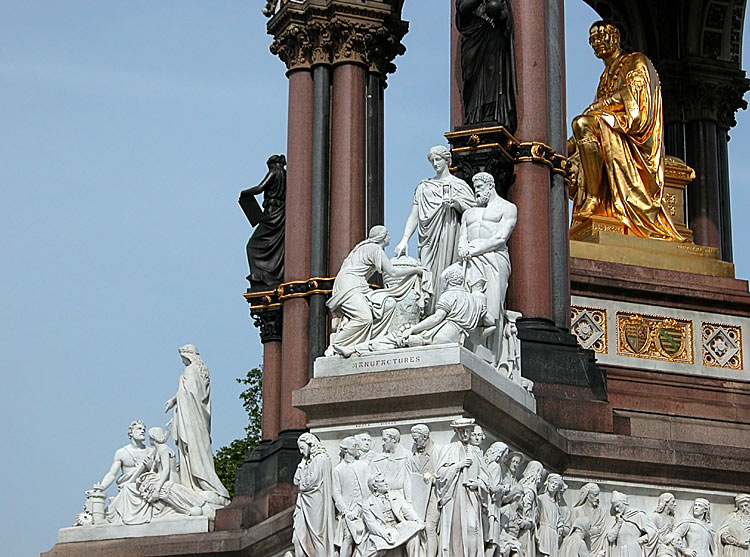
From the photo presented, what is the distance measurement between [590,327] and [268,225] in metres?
6.77

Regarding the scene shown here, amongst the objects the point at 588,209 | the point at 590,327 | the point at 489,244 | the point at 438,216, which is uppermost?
the point at 588,209

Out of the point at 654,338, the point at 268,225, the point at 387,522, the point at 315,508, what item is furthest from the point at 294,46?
the point at 387,522

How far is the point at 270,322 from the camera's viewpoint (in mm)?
29031

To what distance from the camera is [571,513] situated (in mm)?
21000

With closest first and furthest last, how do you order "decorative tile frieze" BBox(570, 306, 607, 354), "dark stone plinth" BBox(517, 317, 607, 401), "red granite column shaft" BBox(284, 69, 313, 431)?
"dark stone plinth" BBox(517, 317, 607, 401), "decorative tile frieze" BBox(570, 306, 607, 354), "red granite column shaft" BBox(284, 69, 313, 431)

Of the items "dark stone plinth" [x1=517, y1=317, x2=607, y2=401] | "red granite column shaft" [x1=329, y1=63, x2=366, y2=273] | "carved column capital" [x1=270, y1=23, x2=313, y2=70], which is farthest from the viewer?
"carved column capital" [x1=270, y1=23, x2=313, y2=70]

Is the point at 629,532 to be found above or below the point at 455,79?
below

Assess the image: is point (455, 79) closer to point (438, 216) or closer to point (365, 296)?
point (438, 216)

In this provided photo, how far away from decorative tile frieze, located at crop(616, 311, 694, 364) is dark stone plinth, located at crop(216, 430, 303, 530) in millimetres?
4941

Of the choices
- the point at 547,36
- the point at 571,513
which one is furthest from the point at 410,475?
the point at 547,36

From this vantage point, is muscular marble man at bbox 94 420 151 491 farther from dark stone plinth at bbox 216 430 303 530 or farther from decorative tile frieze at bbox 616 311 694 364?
decorative tile frieze at bbox 616 311 694 364

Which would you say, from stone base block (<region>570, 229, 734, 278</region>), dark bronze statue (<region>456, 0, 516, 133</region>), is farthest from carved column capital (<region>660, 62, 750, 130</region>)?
dark bronze statue (<region>456, 0, 516, 133</region>)

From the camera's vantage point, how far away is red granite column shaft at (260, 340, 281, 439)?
28172 millimetres

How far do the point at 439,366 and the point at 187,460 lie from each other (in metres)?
9.01
